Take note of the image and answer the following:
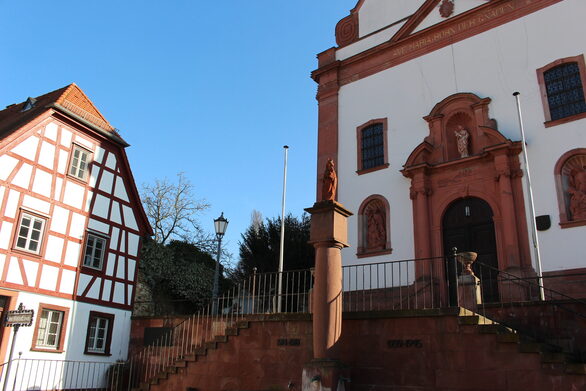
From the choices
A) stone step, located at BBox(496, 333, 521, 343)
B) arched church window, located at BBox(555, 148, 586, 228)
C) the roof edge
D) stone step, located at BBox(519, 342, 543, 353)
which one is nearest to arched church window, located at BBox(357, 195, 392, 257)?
arched church window, located at BBox(555, 148, 586, 228)

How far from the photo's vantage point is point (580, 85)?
14.2 meters

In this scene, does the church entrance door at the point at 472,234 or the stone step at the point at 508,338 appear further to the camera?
the church entrance door at the point at 472,234

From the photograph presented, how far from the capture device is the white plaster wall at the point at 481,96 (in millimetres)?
13805

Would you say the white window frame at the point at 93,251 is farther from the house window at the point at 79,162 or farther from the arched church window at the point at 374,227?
the arched church window at the point at 374,227

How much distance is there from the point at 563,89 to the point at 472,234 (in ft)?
14.8

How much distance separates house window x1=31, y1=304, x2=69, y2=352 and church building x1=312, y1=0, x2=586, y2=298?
881 cm

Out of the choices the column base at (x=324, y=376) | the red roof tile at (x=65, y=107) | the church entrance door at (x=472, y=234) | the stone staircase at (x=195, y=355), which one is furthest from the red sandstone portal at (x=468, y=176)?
the red roof tile at (x=65, y=107)

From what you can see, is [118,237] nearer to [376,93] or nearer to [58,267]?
[58,267]

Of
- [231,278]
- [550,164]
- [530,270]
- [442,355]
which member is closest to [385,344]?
[442,355]

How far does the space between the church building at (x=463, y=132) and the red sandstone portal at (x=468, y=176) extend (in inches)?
1.2

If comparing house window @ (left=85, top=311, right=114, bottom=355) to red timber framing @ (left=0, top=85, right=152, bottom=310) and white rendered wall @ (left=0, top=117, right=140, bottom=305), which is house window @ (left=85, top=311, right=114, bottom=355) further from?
white rendered wall @ (left=0, top=117, right=140, bottom=305)

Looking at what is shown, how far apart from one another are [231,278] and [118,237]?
36.4 ft

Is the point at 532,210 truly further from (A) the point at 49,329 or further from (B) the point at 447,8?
(A) the point at 49,329

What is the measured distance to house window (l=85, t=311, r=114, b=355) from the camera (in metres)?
16.9
